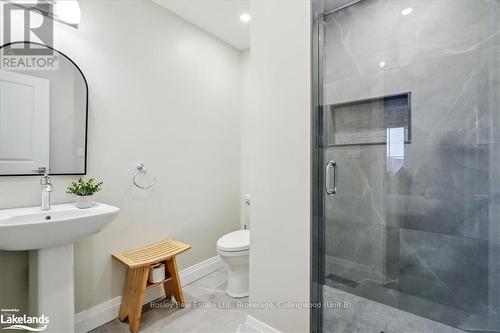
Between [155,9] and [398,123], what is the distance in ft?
7.01

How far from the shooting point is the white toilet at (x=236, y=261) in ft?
6.74

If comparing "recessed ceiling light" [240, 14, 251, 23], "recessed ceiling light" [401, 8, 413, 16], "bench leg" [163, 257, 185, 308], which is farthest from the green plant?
"recessed ceiling light" [401, 8, 413, 16]

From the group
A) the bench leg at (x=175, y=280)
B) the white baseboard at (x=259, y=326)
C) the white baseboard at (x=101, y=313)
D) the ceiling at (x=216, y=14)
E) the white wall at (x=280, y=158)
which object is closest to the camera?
the white wall at (x=280, y=158)

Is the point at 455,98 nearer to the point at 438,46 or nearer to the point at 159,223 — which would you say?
the point at 438,46

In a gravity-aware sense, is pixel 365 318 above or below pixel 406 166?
below

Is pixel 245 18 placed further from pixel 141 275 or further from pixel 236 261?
pixel 141 275

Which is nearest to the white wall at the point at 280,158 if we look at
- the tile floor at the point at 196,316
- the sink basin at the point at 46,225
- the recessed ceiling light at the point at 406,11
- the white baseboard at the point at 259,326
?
the white baseboard at the point at 259,326

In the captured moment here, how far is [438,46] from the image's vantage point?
4.32 feet

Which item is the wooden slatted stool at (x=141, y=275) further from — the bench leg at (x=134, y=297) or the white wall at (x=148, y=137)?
the white wall at (x=148, y=137)

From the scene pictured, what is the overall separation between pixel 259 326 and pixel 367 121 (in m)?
1.41

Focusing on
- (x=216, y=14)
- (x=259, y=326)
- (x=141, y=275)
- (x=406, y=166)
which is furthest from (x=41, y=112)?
(x=406, y=166)

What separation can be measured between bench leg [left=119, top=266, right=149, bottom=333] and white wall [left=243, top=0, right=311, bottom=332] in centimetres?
77

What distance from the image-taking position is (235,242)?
216 centimetres

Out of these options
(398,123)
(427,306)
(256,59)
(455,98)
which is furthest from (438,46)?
(427,306)
